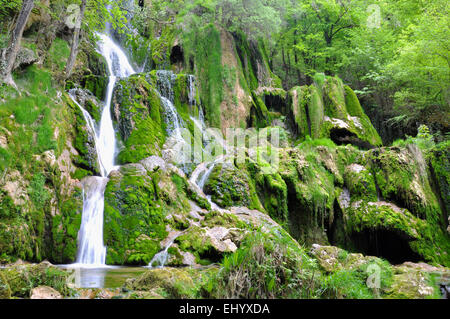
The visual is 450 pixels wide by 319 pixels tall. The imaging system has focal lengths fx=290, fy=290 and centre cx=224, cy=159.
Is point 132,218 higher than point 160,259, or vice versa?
point 132,218

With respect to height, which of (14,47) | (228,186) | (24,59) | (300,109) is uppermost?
(300,109)

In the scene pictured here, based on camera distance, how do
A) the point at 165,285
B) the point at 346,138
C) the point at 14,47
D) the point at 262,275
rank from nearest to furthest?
the point at 262,275 < the point at 165,285 < the point at 14,47 < the point at 346,138

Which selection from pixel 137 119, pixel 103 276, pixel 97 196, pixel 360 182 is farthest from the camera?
pixel 360 182

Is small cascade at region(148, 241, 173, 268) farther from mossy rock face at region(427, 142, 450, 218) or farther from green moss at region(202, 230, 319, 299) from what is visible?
mossy rock face at region(427, 142, 450, 218)

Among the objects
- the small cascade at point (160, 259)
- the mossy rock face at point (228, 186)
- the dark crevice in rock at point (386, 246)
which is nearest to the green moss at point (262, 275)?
the small cascade at point (160, 259)

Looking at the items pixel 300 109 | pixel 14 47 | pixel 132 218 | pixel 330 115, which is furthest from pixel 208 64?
pixel 132 218

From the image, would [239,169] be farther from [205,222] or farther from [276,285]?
[276,285]

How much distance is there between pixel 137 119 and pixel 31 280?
7551 millimetres

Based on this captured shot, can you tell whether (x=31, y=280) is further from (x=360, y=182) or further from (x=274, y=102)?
(x=274, y=102)

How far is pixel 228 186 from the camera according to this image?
10180mm

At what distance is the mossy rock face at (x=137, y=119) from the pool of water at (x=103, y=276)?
12.7ft

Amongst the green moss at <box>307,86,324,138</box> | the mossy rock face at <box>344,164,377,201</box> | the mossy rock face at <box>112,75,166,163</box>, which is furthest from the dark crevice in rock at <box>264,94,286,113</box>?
the mossy rock face at <box>112,75,166,163</box>

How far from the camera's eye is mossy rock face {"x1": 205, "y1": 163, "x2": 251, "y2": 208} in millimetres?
9875

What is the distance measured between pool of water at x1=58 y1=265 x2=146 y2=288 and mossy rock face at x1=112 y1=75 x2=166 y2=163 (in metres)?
3.88
